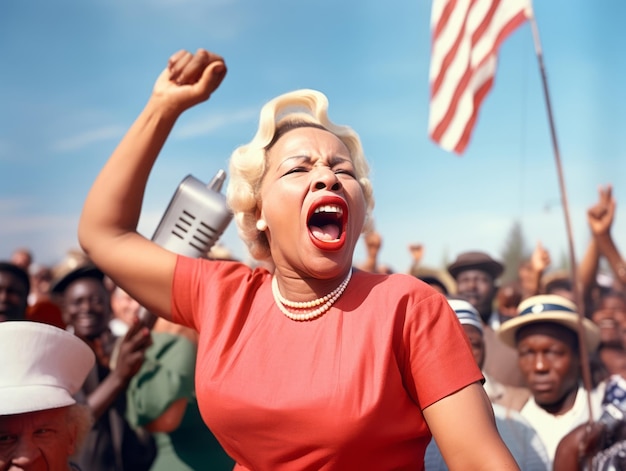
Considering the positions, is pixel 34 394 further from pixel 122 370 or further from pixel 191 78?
pixel 122 370

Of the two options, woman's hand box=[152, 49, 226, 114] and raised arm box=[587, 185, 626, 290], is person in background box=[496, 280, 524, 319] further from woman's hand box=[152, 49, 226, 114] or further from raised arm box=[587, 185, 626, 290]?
woman's hand box=[152, 49, 226, 114]

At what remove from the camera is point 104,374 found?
156 inches

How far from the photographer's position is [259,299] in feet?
6.65

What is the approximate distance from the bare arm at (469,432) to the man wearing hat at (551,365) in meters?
2.00

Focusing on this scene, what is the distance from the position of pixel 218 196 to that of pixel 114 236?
1.07ft

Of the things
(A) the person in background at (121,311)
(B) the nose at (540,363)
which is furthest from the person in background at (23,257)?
(B) the nose at (540,363)

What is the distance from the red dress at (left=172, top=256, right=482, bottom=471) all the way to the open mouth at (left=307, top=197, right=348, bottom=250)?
0.38 ft

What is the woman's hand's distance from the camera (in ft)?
7.02

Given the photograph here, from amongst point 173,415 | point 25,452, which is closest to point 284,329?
point 25,452

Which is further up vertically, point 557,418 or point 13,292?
point 557,418

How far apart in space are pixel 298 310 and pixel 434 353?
1.11ft

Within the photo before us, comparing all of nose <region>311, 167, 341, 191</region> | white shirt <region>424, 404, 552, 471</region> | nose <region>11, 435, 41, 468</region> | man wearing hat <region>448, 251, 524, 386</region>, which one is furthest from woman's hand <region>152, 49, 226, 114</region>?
man wearing hat <region>448, 251, 524, 386</region>

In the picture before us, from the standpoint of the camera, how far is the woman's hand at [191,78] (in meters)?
2.14

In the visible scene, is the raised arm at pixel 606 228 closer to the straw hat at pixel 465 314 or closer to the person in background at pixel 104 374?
the straw hat at pixel 465 314
